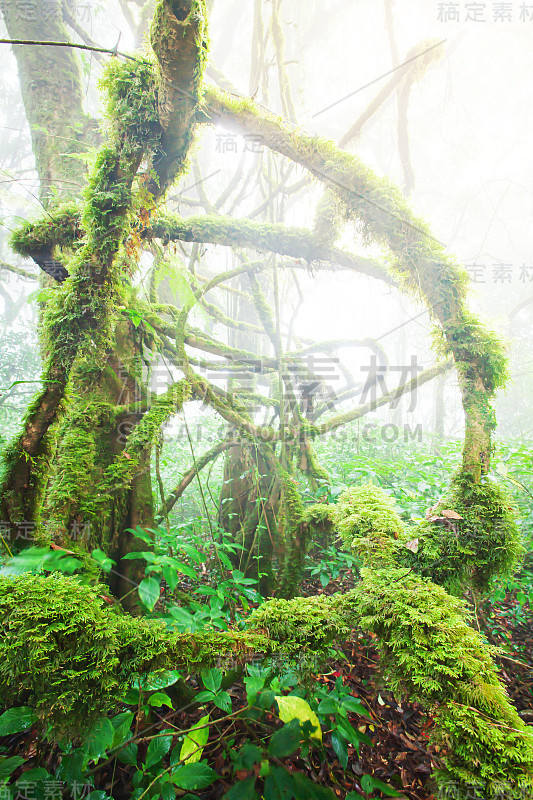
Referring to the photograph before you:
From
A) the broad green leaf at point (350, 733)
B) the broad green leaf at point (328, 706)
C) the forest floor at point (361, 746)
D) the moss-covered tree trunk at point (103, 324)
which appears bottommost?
the forest floor at point (361, 746)

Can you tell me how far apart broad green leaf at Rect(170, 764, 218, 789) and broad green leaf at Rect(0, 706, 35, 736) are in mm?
593

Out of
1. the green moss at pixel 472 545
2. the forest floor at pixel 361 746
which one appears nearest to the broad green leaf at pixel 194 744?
the forest floor at pixel 361 746

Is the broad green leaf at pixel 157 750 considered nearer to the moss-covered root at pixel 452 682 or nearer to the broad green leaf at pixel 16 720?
the broad green leaf at pixel 16 720

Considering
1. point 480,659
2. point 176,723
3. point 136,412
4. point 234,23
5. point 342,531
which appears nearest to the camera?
point 480,659

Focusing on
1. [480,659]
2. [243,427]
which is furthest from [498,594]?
[243,427]

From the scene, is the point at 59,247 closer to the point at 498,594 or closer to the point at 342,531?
the point at 342,531

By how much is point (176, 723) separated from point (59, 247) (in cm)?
365

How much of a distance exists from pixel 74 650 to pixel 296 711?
86cm

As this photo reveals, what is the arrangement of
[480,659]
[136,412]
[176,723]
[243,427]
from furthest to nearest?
[243,427] → [136,412] → [176,723] → [480,659]

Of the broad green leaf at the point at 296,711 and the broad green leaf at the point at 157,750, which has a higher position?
the broad green leaf at the point at 296,711

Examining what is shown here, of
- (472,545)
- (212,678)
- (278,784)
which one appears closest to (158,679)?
(212,678)

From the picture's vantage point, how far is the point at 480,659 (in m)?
1.26

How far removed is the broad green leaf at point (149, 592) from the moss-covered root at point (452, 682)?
3.06 ft

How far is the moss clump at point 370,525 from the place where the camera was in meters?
2.02
